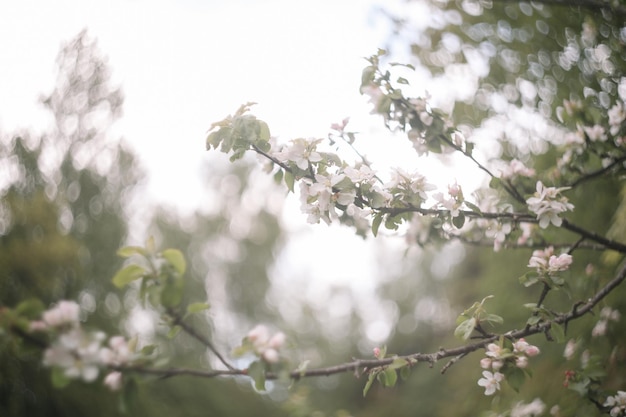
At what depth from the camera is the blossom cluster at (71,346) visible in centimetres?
109

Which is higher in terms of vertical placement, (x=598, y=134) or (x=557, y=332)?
(x=598, y=134)

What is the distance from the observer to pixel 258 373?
1.25 metres

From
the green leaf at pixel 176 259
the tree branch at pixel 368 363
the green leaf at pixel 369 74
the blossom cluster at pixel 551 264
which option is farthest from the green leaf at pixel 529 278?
the green leaf at pixel 176 259

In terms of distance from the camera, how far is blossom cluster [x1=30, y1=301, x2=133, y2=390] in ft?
3.57

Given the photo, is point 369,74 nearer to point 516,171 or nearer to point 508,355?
point 516,171

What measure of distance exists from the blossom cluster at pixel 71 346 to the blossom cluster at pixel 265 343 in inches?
15.7

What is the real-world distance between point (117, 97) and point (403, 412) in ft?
28.2

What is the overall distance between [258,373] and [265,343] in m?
→ 0.09

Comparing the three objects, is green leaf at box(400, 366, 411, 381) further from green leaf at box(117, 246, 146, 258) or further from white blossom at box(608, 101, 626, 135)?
white blossom at box(608, 101, 626, 135)

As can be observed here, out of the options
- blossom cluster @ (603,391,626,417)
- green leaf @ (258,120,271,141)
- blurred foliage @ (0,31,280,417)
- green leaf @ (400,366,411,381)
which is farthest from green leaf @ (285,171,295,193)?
blurred foliage @ (0,31,280,417)

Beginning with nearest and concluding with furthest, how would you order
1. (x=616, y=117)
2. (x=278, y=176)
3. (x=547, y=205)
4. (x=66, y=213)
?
(x=547, y=205), (x=278, y=176), (x=616, y=117), (x=66, y=213)

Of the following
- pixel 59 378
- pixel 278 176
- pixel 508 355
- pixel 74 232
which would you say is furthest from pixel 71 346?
pixel 74 232

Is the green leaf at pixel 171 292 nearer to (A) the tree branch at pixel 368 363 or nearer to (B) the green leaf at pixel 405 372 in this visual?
(A) the tree branch at pixel 368 363

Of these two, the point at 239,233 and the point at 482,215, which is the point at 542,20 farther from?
the point at 239,233
